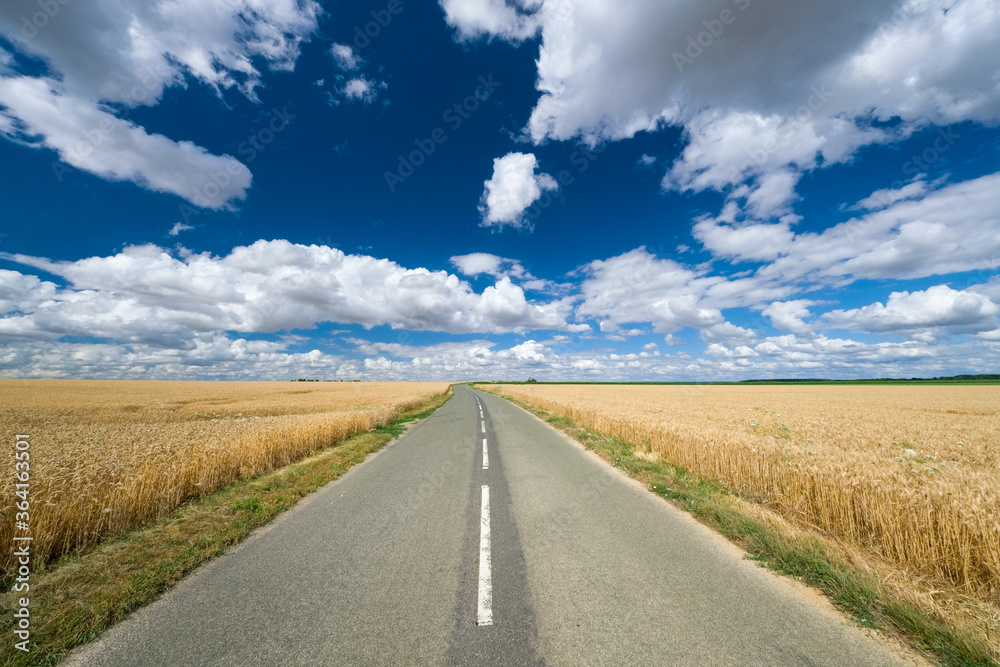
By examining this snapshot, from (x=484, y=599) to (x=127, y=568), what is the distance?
4.55m

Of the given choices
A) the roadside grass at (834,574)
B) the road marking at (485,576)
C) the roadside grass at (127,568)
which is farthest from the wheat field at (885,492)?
the roadside grass at (127,568)

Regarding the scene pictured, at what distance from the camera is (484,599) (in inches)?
153

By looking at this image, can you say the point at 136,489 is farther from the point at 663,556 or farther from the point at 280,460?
the point at 663,556

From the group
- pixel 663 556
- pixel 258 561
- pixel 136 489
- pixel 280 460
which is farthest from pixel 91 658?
pixel 280 460

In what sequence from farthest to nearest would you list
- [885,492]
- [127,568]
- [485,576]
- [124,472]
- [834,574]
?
Result: [124,472], [885,492], [127,568], [485,576], [834,574]

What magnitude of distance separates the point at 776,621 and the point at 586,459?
7.73m

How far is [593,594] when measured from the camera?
403 cm

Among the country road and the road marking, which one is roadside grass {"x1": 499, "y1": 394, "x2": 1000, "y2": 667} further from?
the road marking

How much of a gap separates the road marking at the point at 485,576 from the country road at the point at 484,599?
2 centimetres

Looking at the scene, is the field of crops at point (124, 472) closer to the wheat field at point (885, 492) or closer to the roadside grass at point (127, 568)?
the roadside grass at point (127, 568)

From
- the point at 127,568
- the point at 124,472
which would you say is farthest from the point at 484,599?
the point at 124,472

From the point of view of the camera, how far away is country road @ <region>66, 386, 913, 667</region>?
3.12 m

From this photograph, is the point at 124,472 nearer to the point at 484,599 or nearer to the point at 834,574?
the point at 484,599

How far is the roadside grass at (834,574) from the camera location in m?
3.14
